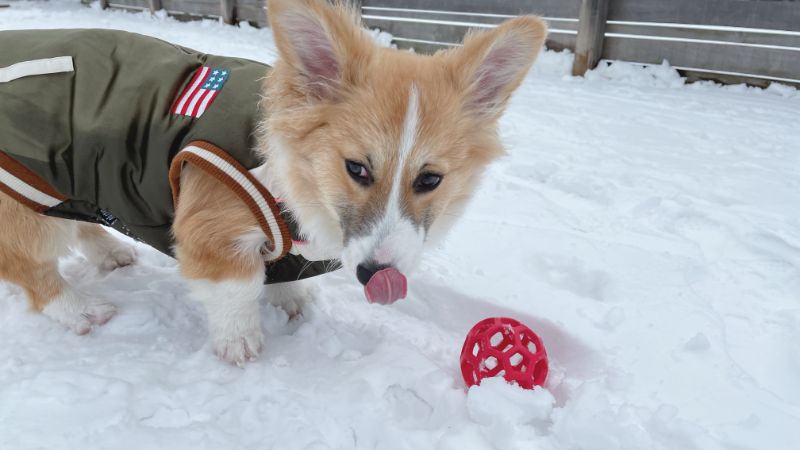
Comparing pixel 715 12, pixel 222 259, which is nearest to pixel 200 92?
pixel 222 259

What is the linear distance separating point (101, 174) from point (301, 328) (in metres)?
1.00

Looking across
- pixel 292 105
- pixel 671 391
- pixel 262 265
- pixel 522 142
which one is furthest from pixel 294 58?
pixel 522 142

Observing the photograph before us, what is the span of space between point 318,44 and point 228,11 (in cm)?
1046

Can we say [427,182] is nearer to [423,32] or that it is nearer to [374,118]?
[374,118]

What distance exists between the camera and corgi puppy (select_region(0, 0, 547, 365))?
1.72 meters

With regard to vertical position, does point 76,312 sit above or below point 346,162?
below

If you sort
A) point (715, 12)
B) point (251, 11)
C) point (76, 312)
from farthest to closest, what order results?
1. point (251, 11)
2. point (715, 12)
3. point (76, 312)

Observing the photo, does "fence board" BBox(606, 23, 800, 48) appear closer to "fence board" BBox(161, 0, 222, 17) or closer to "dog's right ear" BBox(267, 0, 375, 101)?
"dog's right ear" BBox(267, 0, 375, 101)

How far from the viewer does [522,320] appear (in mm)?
2449

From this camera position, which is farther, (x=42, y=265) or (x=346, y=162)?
(x=42, y=265)

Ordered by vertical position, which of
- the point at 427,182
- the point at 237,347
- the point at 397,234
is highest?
the point at 427,182

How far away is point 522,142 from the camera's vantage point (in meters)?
4.58

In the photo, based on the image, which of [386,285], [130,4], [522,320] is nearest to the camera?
[386,285]

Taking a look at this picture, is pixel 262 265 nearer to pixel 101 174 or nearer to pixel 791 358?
pixel 101 174
